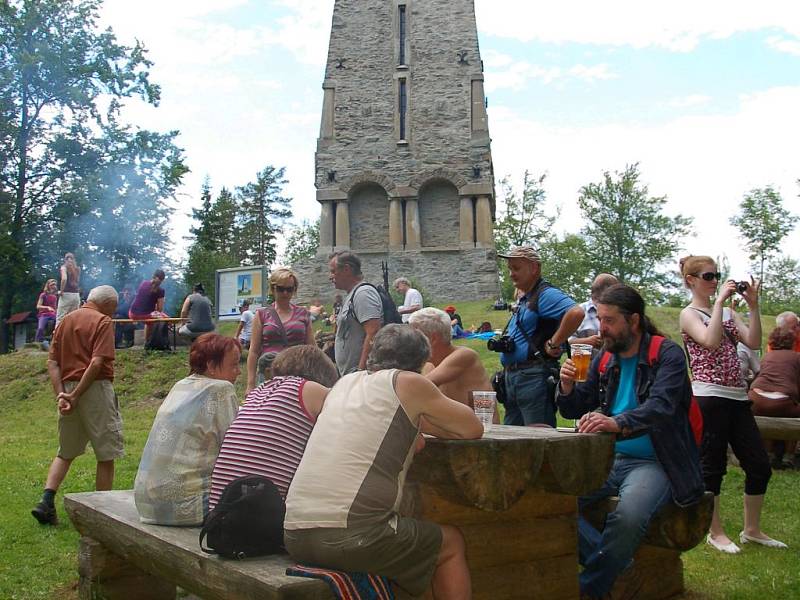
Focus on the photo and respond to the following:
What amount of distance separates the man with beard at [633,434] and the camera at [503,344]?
125 cm

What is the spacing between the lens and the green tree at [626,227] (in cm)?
5038

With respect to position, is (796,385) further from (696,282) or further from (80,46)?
(80,46)

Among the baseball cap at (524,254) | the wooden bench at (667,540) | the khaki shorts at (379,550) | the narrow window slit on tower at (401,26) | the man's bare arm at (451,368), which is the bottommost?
the wooden bench at (667,540)

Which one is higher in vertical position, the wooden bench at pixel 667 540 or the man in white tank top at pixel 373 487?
the man in white tank top at pixel 373 487

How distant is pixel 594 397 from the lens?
466cm

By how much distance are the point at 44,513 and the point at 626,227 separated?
155 feet

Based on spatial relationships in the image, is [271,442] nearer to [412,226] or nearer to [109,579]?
[109,579]

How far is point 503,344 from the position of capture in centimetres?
585

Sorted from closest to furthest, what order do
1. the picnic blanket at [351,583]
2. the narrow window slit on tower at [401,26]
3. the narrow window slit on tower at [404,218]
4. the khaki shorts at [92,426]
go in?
the picnic blanket at [351,583] < the khaki shorts at [92,426] < the narrow window slit on tower at [404,218] < the narrow window slit on tower at [401,26]

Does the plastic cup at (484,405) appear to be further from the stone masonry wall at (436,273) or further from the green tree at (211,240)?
the green tree at (211,240)

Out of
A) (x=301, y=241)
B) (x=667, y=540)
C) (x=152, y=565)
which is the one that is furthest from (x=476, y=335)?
(x=301, y=241)

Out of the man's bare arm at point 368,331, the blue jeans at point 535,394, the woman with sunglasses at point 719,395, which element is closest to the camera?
the woman with sunglasses at point 719,395

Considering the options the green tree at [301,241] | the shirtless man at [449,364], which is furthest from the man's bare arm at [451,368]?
the green tree at [301,241]

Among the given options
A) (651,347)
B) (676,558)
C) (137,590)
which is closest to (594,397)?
(651,347)
